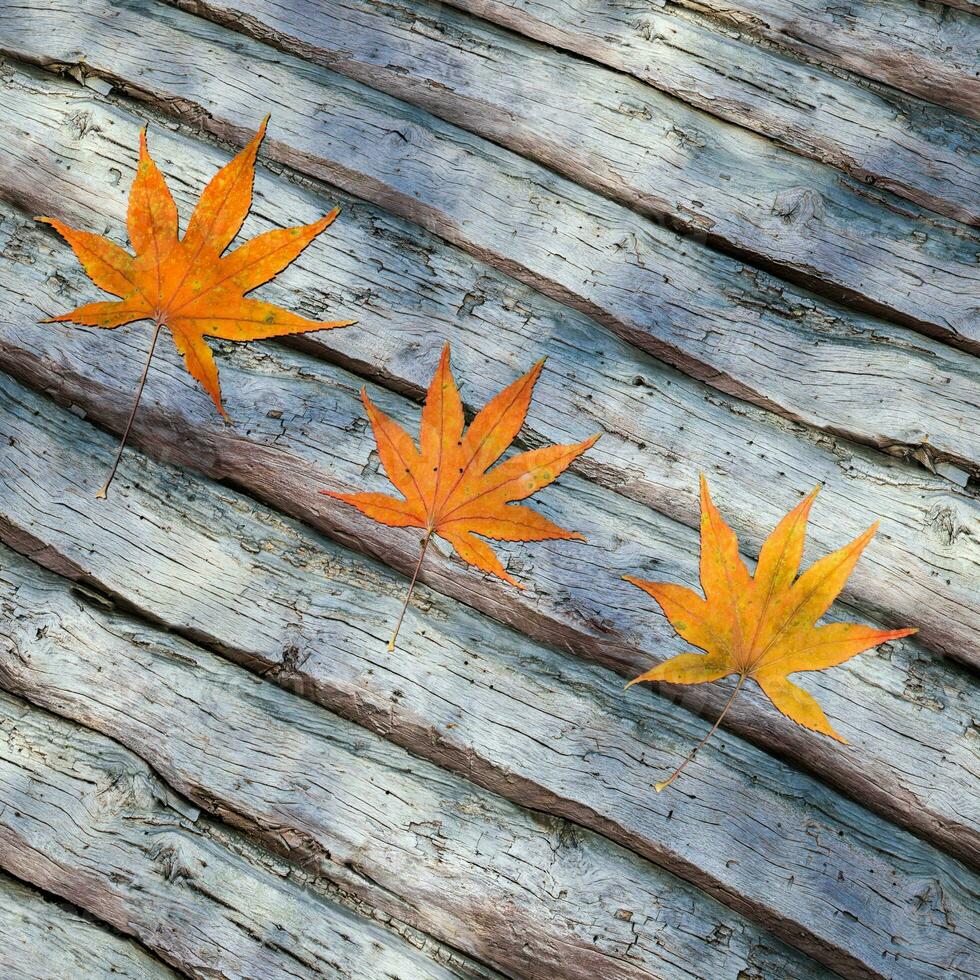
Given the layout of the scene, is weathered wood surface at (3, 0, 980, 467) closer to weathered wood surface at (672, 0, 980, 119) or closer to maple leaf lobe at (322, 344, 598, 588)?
maple leaf lobe at (322, 344, 598, 588)

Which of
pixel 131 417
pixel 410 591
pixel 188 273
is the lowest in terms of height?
pixel 410 591

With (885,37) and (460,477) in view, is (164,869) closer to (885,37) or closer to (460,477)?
(460,477)

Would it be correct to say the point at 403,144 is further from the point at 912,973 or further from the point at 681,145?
the point at 912,973

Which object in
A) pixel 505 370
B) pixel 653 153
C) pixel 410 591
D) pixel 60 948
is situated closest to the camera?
pixel 60 948

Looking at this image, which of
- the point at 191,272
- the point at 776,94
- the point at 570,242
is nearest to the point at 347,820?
the point at 191,272

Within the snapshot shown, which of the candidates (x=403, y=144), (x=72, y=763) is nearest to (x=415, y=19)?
(x=403, y=144)

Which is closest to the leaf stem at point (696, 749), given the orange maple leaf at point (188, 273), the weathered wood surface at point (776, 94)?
the orange maple leaf at point (188, 273)
